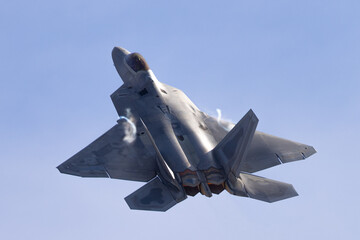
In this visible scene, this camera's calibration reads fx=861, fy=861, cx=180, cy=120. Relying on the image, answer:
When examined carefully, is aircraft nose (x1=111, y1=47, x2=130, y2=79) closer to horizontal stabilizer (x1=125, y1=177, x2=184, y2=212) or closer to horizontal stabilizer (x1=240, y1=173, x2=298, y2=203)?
horizontal stabilizer (x1=125, y1=177, x2=184, y2=212)

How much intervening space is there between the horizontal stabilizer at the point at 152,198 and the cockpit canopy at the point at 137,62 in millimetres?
11769

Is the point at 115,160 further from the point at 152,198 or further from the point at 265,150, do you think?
the point at 265,150

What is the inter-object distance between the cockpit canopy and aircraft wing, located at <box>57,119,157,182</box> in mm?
7440

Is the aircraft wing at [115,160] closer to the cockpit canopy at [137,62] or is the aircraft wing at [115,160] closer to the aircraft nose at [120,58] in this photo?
the cockpit canopy at [137,62]

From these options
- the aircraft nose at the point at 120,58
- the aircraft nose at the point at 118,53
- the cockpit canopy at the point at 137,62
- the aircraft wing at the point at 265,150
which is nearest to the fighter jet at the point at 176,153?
the aircraft wing at the point at 265,150

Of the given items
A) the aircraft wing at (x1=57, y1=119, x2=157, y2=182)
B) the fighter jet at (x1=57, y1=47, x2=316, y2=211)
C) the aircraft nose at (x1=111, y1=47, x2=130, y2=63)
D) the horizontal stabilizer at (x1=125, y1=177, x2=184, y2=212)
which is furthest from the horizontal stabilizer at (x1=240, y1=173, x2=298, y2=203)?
the aircraft nose at (x1=111, y1=47, x2=130, y2=63)

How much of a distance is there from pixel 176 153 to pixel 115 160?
3411mm

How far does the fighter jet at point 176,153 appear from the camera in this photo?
4378cm

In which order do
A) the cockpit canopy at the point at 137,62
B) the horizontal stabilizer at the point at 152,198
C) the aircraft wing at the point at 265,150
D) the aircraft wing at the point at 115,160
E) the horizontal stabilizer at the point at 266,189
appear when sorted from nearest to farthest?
the horizontal stabilizer at the point at 152,198
the horizontal stabilizer at the point at 266,189
the aircraft wing at the point at 115,160
the aircraft wing at the point at 265,150
the cockpit canopy at the point at 137,62

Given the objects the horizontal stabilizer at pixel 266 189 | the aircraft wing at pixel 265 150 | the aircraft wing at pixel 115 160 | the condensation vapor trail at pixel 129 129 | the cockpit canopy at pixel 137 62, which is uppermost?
the cockpit canopy at pixel 137 62

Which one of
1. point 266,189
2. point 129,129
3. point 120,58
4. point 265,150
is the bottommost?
point 266,189

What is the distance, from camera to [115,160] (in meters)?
46.0

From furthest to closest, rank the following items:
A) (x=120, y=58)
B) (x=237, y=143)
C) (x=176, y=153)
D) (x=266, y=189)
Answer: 1. (x=120, y=58)
2. (x=176, y=153)
3. (x=266, y=189)
4. (x=237, y=143)

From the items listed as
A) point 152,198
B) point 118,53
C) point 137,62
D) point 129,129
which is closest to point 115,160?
point 129,129
